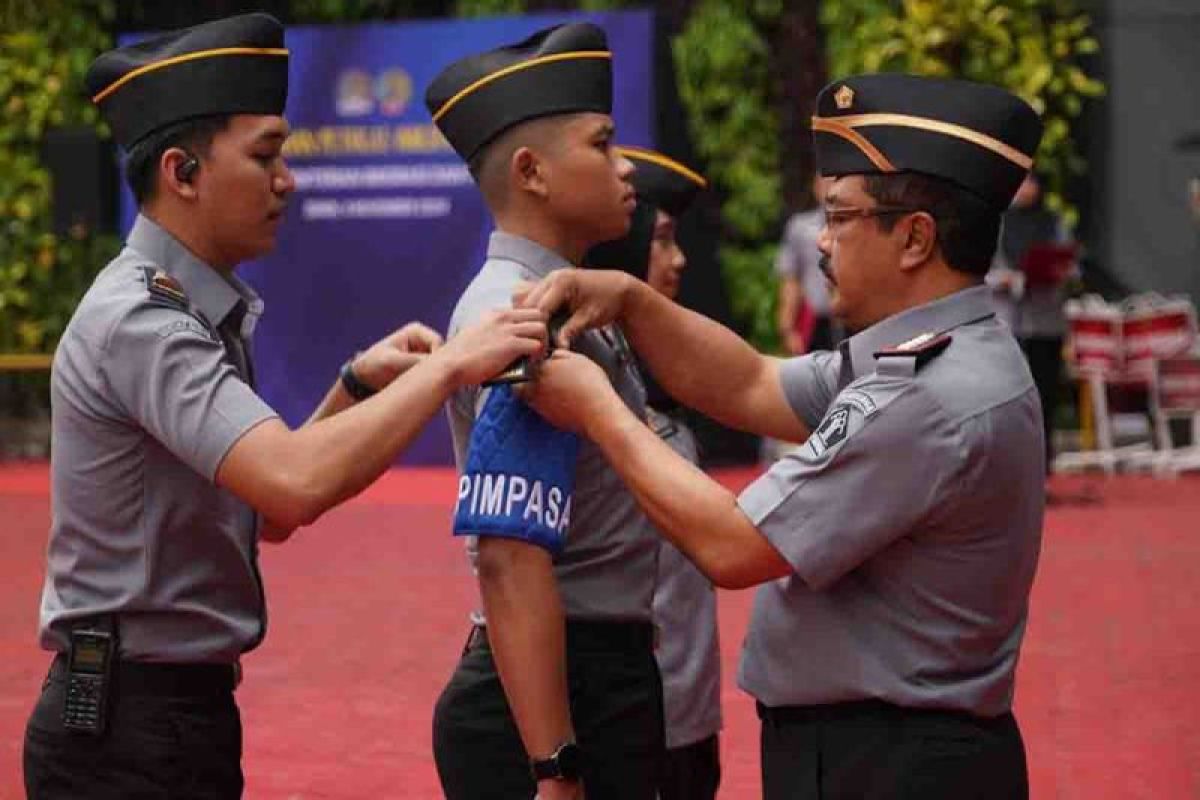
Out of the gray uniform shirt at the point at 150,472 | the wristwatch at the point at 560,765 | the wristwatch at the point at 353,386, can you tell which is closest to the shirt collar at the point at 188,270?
the gray uniform shirt at the point at 150,472

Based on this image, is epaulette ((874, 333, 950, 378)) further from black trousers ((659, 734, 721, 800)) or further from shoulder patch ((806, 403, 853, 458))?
black trousers ((659, 734, 721, 800))

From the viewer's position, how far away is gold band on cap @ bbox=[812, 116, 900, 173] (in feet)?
11.2

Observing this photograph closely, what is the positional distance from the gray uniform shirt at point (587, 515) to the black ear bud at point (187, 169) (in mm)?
469

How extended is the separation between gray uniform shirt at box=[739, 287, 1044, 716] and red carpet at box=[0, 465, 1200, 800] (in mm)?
2994

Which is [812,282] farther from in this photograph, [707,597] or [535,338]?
[535,338]

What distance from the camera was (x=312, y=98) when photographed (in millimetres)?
15250

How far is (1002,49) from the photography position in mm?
14227

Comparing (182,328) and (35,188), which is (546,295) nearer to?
(182,328)

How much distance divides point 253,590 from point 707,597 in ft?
4.90

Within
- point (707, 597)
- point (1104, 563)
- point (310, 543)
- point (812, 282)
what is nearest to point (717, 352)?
point (707, 597)

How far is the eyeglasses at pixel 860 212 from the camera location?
135 inches

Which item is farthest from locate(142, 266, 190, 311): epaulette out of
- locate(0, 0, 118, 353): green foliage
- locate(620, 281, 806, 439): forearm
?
locate(0, 0, 118, 353): green foliage

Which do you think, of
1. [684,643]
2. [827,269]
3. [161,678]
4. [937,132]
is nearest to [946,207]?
[937,132]

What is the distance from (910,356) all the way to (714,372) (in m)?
0.89
